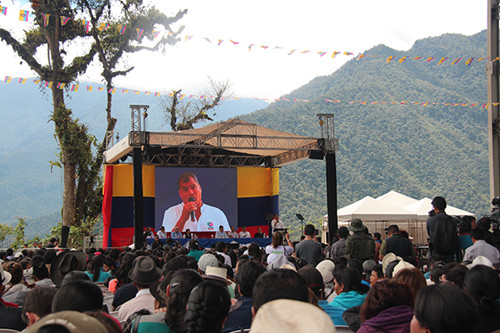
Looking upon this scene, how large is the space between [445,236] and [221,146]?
32.0 feet

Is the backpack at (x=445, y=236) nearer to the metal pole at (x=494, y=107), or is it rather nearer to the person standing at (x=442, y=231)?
the person standing at (x=442, y=231)

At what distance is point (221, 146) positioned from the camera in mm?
15023

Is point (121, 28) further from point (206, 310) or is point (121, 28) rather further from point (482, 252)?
point (206, 310)

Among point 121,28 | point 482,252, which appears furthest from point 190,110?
point 482,252

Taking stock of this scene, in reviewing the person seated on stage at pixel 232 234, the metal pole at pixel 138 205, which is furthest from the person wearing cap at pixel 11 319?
the person seated on stage at pixel 232 234

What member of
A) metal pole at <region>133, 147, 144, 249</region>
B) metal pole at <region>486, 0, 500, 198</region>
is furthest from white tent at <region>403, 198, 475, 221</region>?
metal pole at <region>133, 147, 144, 249</region>

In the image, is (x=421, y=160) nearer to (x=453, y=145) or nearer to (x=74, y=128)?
(x=453, y=145)

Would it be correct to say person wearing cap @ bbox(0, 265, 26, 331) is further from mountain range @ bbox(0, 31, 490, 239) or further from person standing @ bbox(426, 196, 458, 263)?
mountain range @ bbox(0, 31, 490, 239)

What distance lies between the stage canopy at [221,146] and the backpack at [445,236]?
8.55 m

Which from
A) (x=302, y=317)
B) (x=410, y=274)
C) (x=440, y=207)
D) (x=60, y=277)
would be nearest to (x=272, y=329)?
(x=302, y=317)

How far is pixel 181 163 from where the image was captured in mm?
18781

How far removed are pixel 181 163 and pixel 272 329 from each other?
57.8ft

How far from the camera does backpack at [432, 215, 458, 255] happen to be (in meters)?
5.86

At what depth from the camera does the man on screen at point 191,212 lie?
18.4 metres
